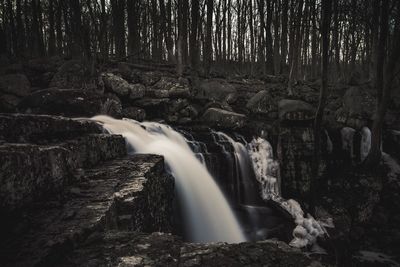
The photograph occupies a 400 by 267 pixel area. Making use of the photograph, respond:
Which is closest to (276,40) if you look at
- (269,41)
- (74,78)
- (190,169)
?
(269,41)

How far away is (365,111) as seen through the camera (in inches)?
553

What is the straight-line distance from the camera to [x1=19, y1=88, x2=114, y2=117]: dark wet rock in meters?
8.71

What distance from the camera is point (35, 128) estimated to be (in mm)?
3811

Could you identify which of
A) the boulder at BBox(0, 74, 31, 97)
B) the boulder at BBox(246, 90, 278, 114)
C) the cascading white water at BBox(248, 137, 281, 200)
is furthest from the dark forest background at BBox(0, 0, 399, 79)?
the cascading white water at BBox(248, 137, 281, 200)

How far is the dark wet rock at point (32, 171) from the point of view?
2.16 m

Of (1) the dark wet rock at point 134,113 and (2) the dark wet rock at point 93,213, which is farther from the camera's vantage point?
(1) the dark wet rock at point 134,113

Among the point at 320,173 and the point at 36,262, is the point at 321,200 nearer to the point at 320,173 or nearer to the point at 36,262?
the point at 320,173

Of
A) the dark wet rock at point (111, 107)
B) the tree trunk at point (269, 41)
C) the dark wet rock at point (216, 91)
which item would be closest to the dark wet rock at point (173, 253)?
the dark wet rock at point (111, 107)

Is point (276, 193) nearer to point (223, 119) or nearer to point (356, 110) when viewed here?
point (223, 119)

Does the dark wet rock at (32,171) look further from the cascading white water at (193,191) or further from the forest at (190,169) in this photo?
the cascading white water at (193,191)

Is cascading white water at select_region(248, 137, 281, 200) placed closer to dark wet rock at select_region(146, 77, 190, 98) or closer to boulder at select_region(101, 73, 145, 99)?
dark wet rock at select_region(146, 77, 190, 98)

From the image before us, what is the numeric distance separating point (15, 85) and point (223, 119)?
821cm

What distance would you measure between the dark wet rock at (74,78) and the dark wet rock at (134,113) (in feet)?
4.98

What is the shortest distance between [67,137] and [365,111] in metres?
13.9
